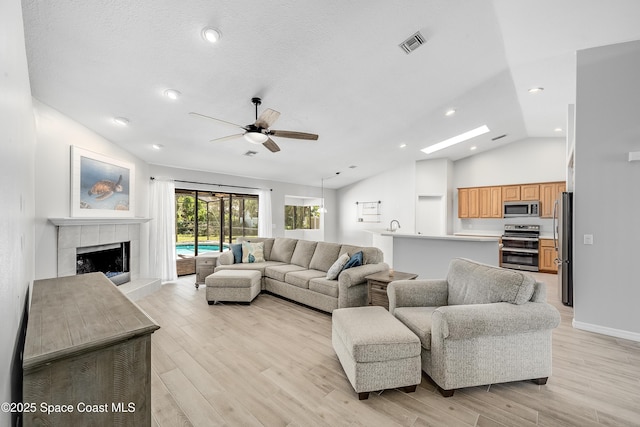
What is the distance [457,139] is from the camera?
5.83 meters

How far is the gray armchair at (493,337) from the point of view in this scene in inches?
74.2

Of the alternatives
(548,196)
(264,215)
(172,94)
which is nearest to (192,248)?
(264,215)

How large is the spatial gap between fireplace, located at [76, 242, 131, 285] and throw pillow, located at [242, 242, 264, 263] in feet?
6.53

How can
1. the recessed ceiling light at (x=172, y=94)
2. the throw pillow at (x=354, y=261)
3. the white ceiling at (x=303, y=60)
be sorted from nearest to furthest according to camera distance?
the white ceiling at (x=303, y=60) → the recessed ceiling light at (x=172, y=94) → the throw pillow at (x=354, y=261)

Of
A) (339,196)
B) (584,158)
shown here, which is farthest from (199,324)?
(339,196)

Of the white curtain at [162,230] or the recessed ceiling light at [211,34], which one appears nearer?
the recessed ceiling light at [211,34]

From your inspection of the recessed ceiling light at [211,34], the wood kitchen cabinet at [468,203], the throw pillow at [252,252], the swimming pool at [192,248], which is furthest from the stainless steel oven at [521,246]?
the recessed ceiling light at [211,34]

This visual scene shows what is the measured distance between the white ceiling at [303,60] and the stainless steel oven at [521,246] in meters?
2.98

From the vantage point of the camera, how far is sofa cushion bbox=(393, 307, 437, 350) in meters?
2.04

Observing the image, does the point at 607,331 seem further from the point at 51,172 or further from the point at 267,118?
the point at 51,172

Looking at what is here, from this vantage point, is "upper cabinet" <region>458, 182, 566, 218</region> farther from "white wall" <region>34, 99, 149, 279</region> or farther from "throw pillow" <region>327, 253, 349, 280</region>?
"white wall" <region>34, 99, 149, 279</region>

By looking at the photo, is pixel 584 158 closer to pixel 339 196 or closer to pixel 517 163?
pixel 517 163

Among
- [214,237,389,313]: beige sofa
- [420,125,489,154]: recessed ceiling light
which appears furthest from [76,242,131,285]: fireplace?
[420,125,489,154]: recessed ceiling light

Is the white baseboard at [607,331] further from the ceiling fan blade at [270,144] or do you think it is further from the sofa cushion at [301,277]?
the ceiling fan blade at [270,144]
